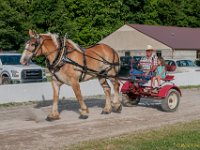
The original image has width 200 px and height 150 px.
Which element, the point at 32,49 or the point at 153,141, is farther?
the point at 32,49

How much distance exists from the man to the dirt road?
45.5 inches

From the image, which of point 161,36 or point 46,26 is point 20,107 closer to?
point 46,26

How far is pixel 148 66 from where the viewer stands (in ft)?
48.5

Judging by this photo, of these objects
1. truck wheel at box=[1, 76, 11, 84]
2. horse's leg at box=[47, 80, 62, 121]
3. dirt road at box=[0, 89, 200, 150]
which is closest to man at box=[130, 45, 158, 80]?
dirt road at box=[0, 89, 200, 150]

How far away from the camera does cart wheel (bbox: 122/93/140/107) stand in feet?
51.8

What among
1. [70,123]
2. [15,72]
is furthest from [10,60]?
[70,123]

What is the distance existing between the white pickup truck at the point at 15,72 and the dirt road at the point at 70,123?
7.19 m

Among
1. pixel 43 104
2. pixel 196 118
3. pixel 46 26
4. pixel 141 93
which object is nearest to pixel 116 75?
pixel 141 93

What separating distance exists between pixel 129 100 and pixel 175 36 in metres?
49.0

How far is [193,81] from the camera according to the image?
26.5 metres

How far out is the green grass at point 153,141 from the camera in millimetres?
9242

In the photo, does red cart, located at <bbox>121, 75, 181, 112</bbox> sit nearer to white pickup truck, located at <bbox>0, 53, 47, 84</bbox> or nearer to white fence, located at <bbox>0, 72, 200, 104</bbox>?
white fence, located at <bbox>0, 72, 200, 104</bbox>

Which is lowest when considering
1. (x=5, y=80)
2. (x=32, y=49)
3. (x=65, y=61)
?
(x=5, y=80)

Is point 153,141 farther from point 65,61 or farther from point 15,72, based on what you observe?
point 15,72
